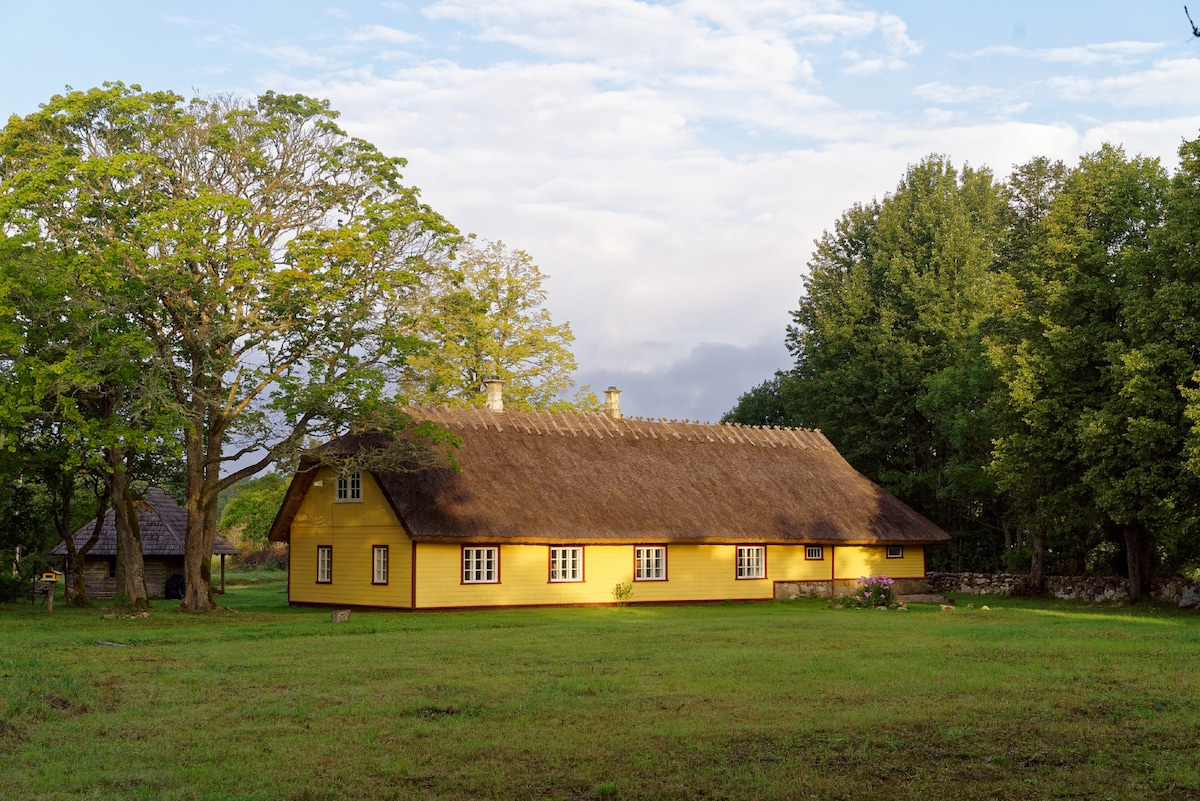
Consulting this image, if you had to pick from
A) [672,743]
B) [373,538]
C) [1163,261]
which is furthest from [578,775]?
[1163,261]

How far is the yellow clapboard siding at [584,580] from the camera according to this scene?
3328 centimetres

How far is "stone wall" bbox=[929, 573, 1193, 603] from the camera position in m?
35.8

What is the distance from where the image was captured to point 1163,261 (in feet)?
109

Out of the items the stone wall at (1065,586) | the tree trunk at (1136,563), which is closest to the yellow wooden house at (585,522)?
the stone wall at (1065,586)

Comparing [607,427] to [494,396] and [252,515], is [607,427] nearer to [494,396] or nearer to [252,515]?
[494,396]

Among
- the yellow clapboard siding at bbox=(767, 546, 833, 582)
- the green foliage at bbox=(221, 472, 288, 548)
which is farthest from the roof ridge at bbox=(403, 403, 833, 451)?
the green foliage at bbox=(221, 472, 288, 548)

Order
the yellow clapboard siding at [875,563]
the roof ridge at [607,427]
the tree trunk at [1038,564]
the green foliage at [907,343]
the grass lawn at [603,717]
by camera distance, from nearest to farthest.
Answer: the grass lawn at [603,717] → the roof ridge at [607,427] → the yellow clapboard siding at [875,563] → the tree trunk at [1038,564] → the green foliage at [907,343]

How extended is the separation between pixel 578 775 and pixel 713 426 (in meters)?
35.3

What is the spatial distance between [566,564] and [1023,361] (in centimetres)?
1536

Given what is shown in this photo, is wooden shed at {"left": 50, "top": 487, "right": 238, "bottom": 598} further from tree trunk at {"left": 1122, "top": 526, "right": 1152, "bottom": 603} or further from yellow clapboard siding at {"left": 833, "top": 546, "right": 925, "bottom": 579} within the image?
tree trunk at {"left": 1122, "top": 526, "right": 1152, "bottom": 603}

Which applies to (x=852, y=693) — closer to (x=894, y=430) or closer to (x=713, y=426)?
(x=713, y=426)

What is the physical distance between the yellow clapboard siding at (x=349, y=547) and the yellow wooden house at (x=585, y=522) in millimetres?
56

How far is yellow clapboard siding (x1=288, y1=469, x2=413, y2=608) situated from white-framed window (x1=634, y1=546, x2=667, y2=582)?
25.4ft

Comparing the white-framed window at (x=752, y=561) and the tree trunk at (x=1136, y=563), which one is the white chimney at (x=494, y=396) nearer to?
the white-framed window at (x=752, y=561)
